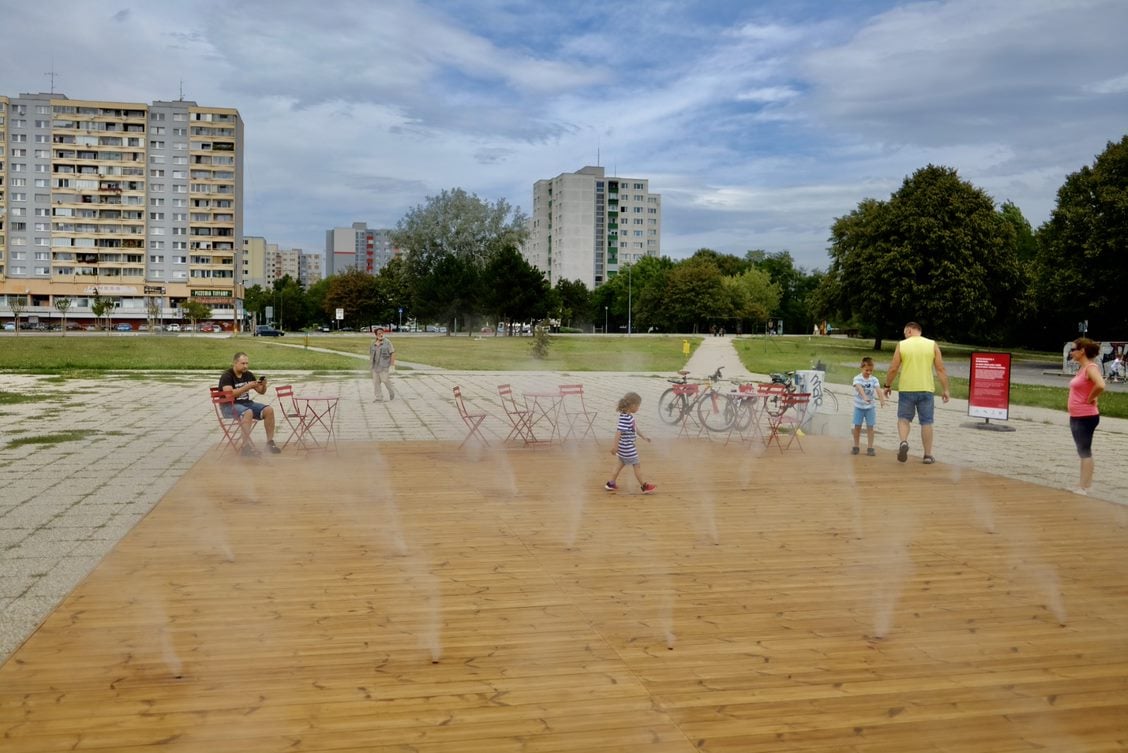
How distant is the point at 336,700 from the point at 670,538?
12.3ft

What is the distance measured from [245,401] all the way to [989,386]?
1243cm

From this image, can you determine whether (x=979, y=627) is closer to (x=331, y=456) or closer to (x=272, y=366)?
(x=331, y=456)

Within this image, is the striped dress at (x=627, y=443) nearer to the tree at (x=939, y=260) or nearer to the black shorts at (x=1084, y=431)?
the black shorts at (x=1084, y=431)

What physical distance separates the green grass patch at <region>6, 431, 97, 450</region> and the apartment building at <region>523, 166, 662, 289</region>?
128844 millimetres

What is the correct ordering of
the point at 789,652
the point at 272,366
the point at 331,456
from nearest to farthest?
the point at 789,652 < the point at 331,456 < the point at 272,366

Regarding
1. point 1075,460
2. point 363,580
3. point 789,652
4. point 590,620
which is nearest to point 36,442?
point 363,580

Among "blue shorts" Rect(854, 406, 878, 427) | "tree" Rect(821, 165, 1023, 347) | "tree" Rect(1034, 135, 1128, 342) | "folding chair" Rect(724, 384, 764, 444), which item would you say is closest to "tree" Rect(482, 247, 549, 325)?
"tree" Rect(821, 165, 1023, 347)

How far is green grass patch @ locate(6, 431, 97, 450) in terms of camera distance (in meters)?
12.5

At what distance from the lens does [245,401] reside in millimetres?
12492

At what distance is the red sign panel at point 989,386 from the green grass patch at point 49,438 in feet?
47.4

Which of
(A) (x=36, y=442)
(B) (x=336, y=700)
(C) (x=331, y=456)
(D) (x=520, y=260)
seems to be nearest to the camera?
(B) (x=336, y=700)

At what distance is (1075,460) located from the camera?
12.1m

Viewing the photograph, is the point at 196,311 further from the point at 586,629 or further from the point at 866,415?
the point at 586,629

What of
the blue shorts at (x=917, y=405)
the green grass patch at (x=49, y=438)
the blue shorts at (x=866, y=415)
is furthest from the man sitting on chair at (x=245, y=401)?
the blue shorts at (x=917, y=405)
